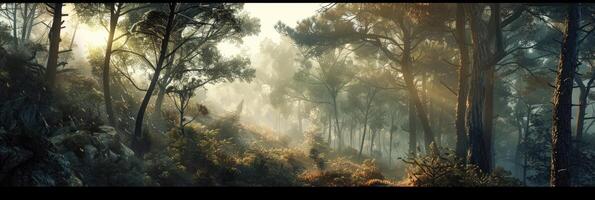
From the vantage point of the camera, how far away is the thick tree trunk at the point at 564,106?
426 inches

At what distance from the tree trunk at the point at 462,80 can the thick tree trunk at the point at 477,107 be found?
1.83ft

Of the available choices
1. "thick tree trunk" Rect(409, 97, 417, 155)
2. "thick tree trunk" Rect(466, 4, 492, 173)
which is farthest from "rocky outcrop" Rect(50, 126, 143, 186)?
"thick tree trunk" Rect(409, 97, 417, 155)

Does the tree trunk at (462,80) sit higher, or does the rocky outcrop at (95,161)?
the tree trunk at (462,80)

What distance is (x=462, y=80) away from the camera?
55.3ft

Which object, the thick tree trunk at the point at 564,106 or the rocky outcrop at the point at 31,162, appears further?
the thick tree trunk at the point at 564,106

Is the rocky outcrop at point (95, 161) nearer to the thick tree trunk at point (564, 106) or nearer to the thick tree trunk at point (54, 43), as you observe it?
the thick tree trunk at point (54, 43)

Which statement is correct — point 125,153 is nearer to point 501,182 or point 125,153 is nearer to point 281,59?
point 501,182

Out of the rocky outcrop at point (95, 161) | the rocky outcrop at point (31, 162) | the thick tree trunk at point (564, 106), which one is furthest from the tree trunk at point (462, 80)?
the rocky outcrop at point (31, 162)

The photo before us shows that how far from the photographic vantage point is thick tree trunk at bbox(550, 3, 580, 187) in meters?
10.8

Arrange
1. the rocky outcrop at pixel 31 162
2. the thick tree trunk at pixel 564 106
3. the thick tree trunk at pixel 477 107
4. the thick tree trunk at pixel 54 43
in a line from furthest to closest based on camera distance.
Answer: the thick tree trunk at pixel 54 43 < the thick tree trunk at pixel 477 107 < the thick tree trunk at pixel 564 106 < the rocky outcrop at pixel 31 162

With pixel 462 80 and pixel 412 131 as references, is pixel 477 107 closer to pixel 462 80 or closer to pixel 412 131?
pixel 462 80

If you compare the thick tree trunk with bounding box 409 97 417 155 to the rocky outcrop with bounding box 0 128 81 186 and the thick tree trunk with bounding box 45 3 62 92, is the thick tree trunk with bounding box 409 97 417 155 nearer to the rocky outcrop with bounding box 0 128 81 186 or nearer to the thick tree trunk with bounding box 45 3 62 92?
the thick tree trunk with bounding box 45 3 62 92

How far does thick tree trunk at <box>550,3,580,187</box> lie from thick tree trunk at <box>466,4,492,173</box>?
423 cm

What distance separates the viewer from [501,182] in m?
14.1
